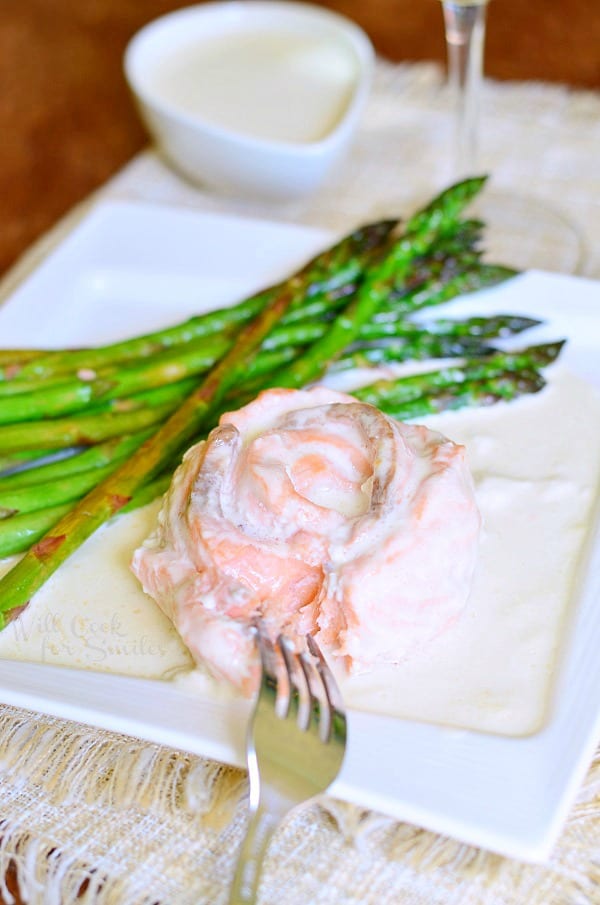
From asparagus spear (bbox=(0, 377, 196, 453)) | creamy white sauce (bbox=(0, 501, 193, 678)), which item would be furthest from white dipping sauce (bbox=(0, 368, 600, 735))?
Answer: asparagus spear (bbox=(0, 377, 196, 453))

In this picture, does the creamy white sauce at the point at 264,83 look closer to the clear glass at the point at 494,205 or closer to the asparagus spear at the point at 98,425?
the clear glass at the point at 494,205

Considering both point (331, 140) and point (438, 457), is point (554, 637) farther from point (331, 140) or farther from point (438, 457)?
point (331, 140)

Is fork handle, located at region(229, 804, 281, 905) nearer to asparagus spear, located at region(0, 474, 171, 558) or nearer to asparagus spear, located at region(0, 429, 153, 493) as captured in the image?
asparagus spear, located at region(0, 474, 171, 558)

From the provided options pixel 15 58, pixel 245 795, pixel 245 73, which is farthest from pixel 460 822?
pixel 15 58

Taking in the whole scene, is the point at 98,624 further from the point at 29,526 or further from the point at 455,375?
the point at 455,375

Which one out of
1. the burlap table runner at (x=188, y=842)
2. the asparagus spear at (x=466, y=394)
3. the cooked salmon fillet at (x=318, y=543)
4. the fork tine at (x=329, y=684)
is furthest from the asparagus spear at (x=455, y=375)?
the burlap table runner at (x=188, y=842)

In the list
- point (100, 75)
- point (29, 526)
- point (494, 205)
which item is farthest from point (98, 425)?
point (100, 75)
